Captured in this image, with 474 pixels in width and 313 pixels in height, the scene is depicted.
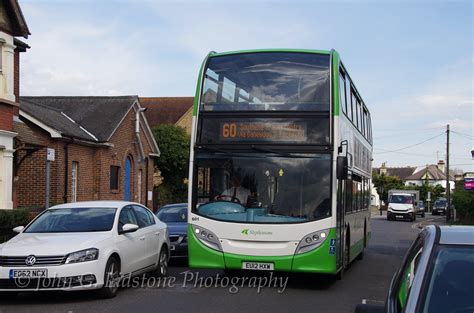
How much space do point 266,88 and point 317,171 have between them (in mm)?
1758

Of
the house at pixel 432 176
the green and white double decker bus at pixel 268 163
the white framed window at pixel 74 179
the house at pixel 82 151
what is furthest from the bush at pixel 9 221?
the house at pixel 432 176

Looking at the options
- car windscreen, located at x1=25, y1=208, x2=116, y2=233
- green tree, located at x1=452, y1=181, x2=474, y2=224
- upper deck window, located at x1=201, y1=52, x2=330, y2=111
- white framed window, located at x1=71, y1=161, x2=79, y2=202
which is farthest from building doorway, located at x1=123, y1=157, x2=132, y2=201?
green tree, located at x1=452, y1=181, x2=474, y2=224

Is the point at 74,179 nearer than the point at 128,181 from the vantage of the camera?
Yes

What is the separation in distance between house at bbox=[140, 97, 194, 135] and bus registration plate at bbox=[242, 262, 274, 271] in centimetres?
4279

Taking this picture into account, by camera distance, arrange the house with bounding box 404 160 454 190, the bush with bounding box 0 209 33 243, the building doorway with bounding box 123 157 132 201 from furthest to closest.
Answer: the house with bounding box 404 160 454 190 → the building doorway with bounding box 123 157 132 201 → the bush with bounding box 0 209 33 243

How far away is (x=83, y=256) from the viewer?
915 cm

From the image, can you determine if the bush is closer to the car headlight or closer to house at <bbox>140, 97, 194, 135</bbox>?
the car headlight

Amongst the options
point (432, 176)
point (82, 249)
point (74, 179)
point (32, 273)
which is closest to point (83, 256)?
point (82, 249)

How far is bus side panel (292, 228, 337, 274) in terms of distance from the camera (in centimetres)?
1034

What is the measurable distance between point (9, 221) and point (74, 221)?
15.9 ft

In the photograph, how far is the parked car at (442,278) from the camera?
11.1 feet

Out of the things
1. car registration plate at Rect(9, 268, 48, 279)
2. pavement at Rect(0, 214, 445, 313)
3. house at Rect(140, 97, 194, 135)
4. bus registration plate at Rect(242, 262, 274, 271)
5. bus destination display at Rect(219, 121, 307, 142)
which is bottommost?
pavement at Rect(0, 214, 445, 313)

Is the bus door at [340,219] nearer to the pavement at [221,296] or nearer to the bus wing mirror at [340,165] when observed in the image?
the bus wing mirror at [340,165]

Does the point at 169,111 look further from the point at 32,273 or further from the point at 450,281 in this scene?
the point at 450,281
